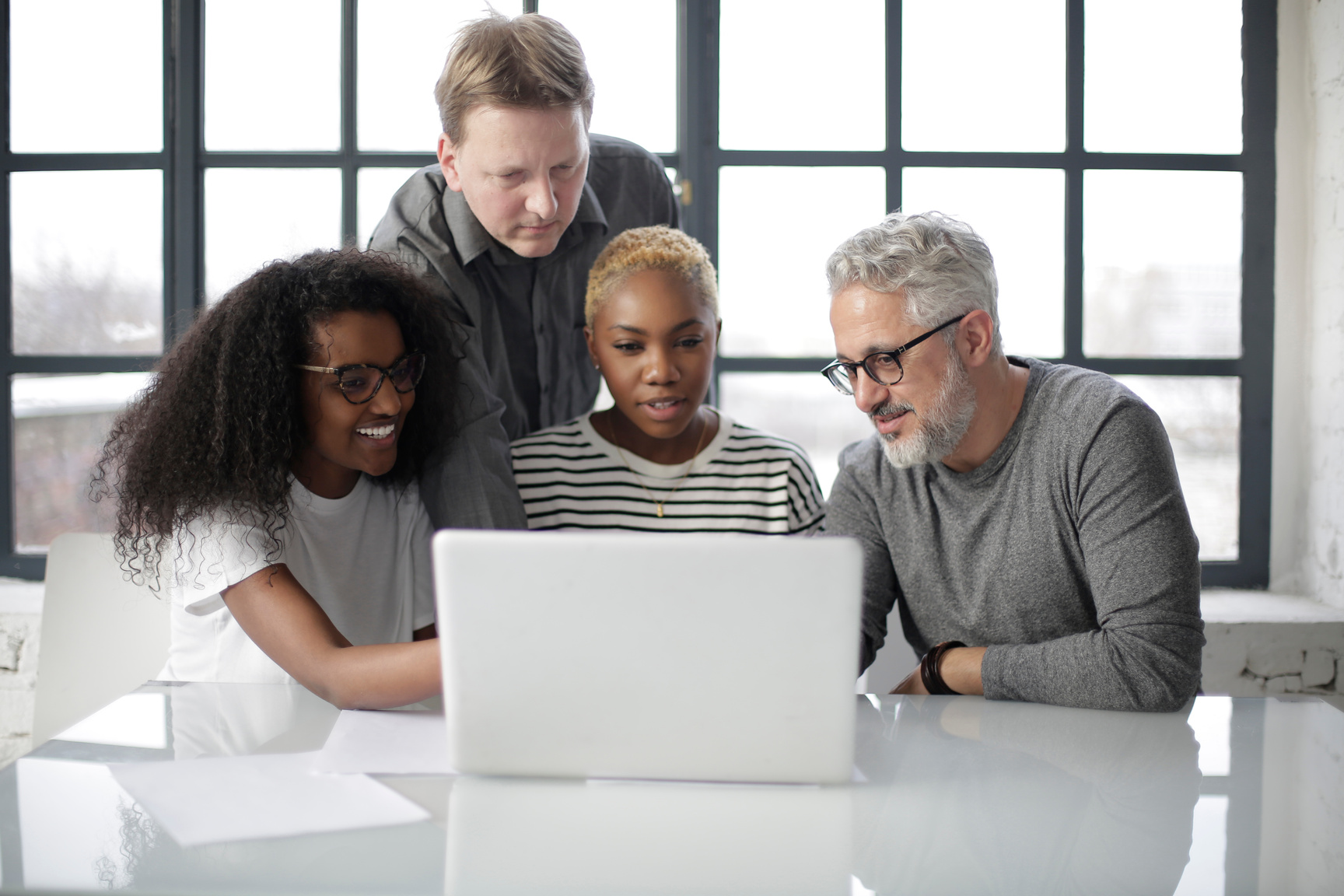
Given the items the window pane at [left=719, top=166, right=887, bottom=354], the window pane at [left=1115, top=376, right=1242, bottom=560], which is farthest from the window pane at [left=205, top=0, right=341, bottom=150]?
the window pane at [left=1115, top=376, right=1242, bottom=560]

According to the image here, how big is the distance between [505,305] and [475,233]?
16 cm

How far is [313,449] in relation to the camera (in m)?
1.55

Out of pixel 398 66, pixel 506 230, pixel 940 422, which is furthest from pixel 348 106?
pixel 940 422

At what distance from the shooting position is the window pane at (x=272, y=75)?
278 centimetres

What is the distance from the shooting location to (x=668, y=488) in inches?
72.2

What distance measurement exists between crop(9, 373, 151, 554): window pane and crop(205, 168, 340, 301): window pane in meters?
0.47

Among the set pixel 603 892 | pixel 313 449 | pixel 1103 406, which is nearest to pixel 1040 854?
pixel 603 892

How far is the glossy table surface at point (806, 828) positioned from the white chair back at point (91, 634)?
0.65 meters

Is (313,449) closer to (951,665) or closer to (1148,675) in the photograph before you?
(951,665)

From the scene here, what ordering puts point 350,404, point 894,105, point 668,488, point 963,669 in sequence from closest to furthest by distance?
point 963,669 → point 350,404 → point 668,488 → point 894,105

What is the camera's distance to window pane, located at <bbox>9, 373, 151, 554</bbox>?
287cm

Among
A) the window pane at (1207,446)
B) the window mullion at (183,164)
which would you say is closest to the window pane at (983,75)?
the window pane at (1207,446)

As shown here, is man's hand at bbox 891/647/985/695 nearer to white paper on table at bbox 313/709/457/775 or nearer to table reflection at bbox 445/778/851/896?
table reflection at bbox 445/778/851/896

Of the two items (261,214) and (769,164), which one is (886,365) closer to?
(769,164)
